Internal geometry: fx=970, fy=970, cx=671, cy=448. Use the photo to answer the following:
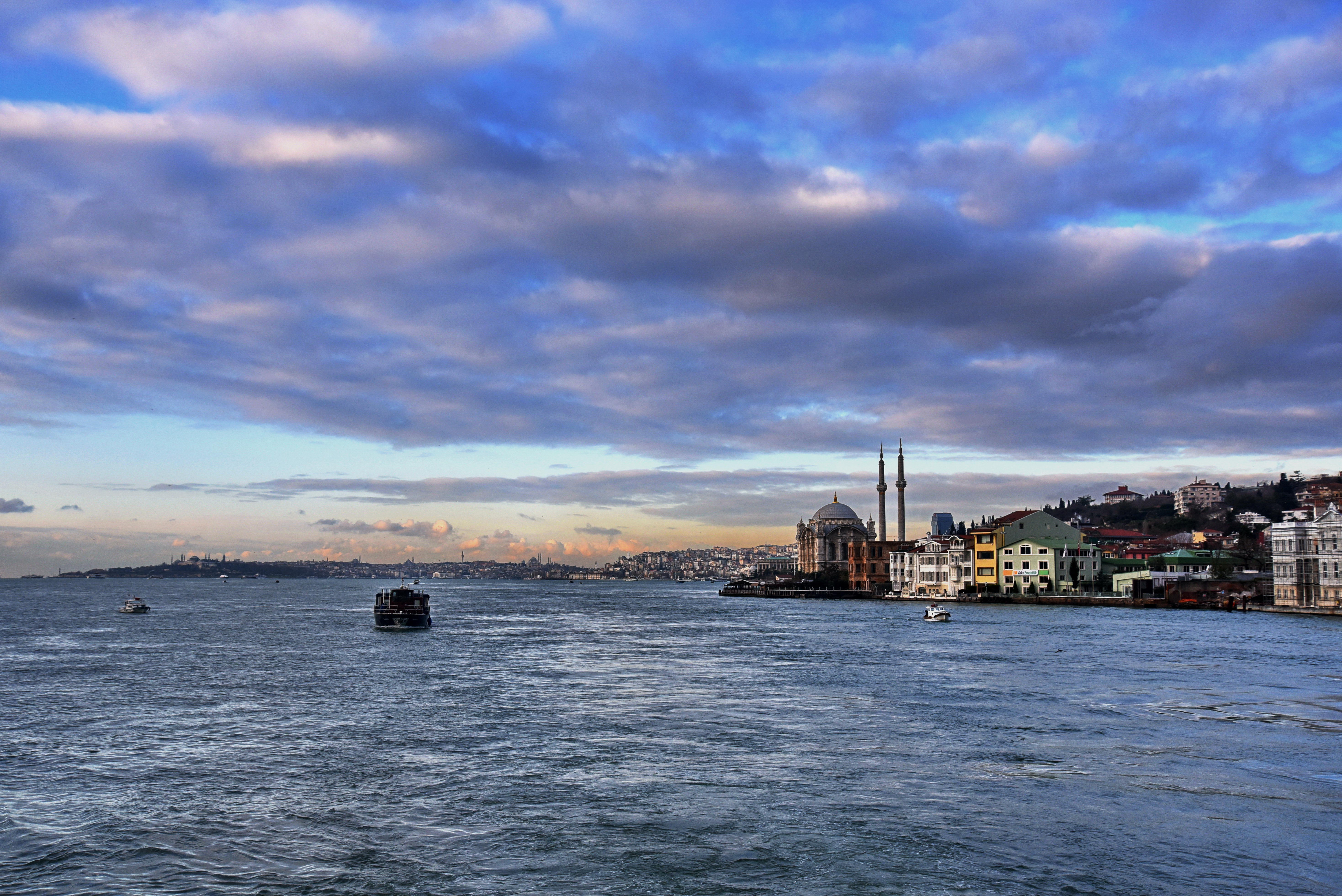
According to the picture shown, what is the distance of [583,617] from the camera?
102 meters

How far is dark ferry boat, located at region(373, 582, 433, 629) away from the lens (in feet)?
254

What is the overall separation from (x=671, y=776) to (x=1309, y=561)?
10669 centimetres

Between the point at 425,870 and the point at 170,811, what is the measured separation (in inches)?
282

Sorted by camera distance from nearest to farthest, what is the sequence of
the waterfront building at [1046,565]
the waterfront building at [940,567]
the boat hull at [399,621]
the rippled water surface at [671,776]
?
the rippled water surface at [671,776]
the boat hull at [399,621]
the waterfront building at [1046,565]
the waterfront building at [940,567]

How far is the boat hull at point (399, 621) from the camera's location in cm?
7738

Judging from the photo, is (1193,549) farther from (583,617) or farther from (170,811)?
(170,811)

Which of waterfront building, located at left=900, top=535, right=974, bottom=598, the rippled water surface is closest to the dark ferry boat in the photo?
the rippled water surface

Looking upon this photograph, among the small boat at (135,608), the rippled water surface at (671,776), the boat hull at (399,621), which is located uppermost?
the rippled water surface at (671,776)

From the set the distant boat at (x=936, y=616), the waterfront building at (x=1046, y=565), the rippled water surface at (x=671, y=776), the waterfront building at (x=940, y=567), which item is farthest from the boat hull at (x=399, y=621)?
the waterfront building at (x=1046, y=565)

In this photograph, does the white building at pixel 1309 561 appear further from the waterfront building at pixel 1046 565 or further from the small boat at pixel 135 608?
the small boat at pixel 135 608

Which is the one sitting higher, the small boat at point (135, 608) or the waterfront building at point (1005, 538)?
the waterfront building at point (1005, 538)

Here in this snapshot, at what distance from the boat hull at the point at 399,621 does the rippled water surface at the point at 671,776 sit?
25726mm

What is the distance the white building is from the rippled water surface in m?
63.0

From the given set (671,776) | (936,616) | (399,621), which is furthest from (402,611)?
(671,776)
